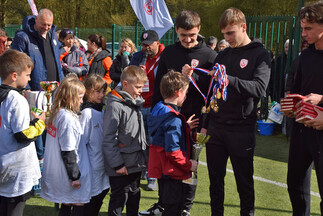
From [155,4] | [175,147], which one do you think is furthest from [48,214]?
[155,4]

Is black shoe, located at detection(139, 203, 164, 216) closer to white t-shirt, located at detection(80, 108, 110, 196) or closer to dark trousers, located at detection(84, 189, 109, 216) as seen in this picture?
dark trousers, located at detection(84, 189, 109, 216)

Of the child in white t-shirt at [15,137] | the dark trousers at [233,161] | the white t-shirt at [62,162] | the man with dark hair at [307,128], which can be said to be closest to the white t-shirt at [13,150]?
the child in white t-shirt at [15,137]

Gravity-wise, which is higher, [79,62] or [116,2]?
[116,2]

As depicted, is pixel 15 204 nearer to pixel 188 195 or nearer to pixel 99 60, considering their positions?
pixel 188 195

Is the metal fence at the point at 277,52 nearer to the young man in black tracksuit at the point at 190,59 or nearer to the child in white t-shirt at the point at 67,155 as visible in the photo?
the young man in black tracksuit at the point at 190,59

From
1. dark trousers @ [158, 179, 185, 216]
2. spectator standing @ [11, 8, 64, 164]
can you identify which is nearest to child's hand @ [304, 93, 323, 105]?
dark trousers @ [158, 179, 185, 216]

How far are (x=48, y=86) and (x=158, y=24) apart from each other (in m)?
3.61

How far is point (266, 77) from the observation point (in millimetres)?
3369

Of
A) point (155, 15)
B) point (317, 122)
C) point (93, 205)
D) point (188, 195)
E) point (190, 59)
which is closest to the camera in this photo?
point (317, 122)

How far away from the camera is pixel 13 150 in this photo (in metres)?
3.20

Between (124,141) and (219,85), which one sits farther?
(124,141)

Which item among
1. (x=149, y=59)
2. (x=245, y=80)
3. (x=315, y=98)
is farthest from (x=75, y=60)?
(x=315, y=98)

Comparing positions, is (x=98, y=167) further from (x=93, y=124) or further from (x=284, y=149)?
(x=284, y=149)

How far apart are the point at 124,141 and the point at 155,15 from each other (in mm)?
4023
